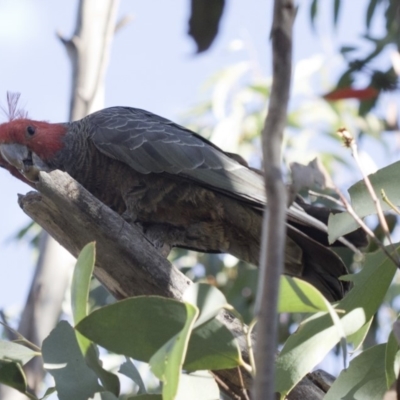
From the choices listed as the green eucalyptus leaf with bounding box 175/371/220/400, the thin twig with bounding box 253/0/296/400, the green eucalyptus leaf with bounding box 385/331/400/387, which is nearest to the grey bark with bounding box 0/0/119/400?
the green eucalyptus leaf with bounding box 175/371/220/400

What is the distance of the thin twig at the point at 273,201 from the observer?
2.77 feet

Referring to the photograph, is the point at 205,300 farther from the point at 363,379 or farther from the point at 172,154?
the point at 172,154

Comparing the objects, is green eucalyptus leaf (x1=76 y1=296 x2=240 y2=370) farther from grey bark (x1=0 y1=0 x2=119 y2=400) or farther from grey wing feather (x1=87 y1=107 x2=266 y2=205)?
grey bark (x1=0 y1=0 x2=119 y2=400)

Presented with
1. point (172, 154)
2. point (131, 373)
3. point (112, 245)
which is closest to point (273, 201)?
point (131, 373)

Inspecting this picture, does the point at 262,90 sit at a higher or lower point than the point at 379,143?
higher

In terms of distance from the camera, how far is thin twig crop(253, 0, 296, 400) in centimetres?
84

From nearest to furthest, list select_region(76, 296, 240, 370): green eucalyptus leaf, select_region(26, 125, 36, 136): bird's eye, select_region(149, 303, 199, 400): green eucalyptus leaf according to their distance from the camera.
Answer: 1. select_region(149, 303, 199, 400): green eucalyptus leaf
2. select_region(76, 296, 240, 370): green eucalyptus leaf
3. select_region(26, 125, 36, 136): bird's eye

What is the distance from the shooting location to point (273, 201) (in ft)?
2.88

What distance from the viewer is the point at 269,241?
85 centimetres

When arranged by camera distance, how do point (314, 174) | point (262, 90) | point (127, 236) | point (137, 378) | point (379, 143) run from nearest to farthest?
point (314, 174), point (137, 378), point (127, 236), point (262, 90), point (379, 143)

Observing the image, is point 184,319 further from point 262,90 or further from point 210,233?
point 262,90

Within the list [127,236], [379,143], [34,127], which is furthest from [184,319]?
[379,143]

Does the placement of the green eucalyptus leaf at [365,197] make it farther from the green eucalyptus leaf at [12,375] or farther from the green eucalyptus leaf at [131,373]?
the green eucalyptus leaf at [12,375]

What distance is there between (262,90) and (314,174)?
11.1ft
